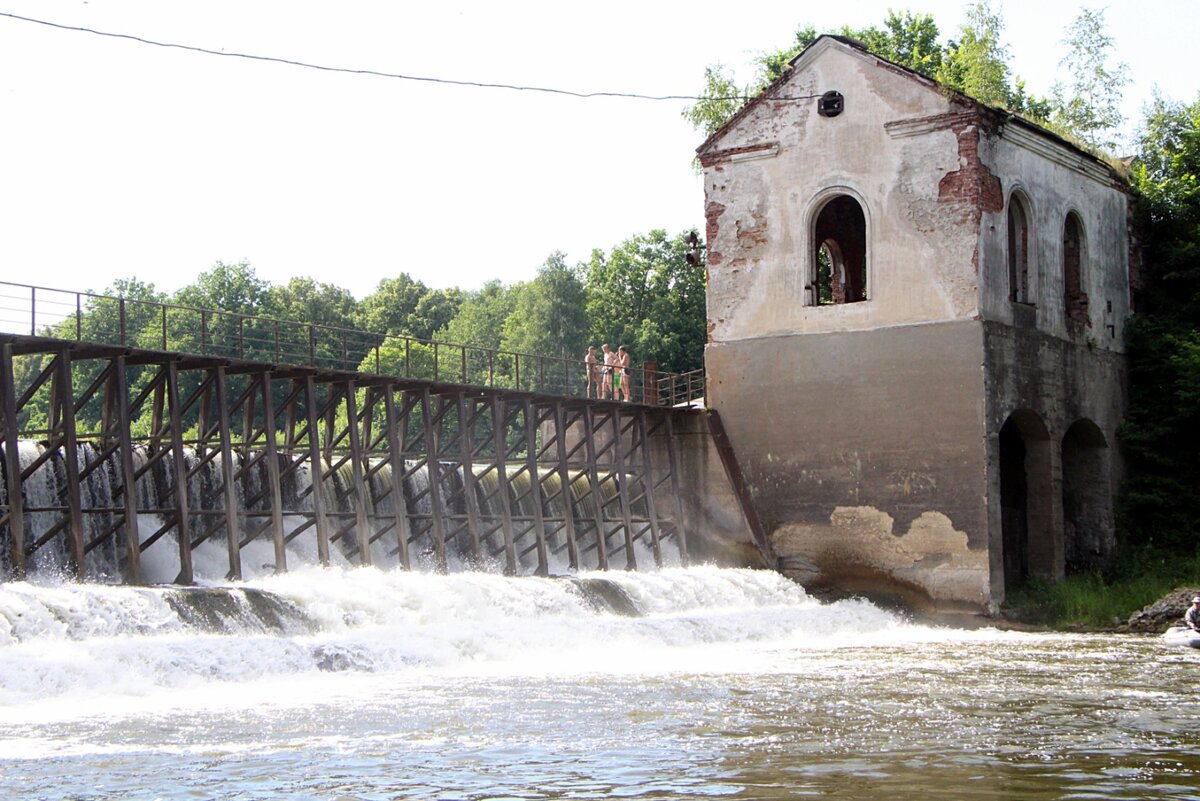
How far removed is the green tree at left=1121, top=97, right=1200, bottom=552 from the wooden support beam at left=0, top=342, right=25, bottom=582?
20.2 m

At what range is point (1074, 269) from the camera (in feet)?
98.6

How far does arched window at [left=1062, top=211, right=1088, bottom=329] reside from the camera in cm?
2991

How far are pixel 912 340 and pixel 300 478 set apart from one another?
10455 mm

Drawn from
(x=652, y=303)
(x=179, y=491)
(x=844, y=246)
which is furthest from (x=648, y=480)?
(x=652, y=303)

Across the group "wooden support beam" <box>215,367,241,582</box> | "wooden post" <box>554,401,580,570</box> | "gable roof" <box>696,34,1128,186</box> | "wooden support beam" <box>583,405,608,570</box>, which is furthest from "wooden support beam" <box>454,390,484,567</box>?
"gable roof" <box>696,34,1128,186</box>

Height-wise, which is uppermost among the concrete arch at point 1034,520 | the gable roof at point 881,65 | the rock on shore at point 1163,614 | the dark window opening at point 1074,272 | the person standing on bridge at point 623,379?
the gable roof at point 881,65

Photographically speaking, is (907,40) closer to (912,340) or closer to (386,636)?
(912,340)

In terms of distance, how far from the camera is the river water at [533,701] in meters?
10.8

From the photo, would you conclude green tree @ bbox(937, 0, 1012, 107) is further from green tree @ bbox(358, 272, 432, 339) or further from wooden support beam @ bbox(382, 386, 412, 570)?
green tree @ bbox(358, 272, 432, 339)

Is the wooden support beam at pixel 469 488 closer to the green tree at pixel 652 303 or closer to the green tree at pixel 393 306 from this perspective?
the green tree at pixel 652 303

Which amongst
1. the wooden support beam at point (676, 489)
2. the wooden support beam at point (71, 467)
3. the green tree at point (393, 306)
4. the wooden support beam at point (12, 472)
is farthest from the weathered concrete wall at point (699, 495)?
the green tree at point (393, 306)

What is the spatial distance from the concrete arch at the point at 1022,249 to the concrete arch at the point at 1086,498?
2.74 m

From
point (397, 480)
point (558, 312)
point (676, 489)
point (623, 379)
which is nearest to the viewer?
point (397, 480)

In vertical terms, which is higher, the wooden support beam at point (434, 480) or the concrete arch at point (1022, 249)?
the concrete arch at point (1022, 249)
